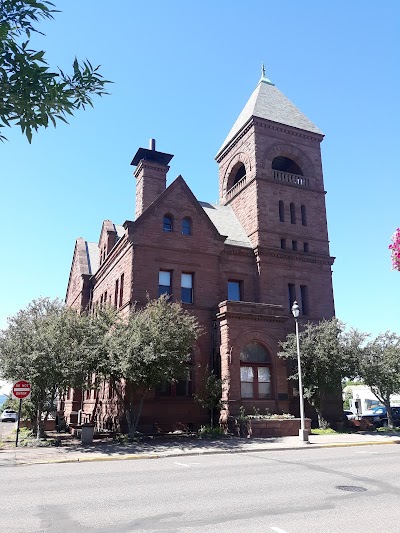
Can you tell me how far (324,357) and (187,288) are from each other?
358 inches

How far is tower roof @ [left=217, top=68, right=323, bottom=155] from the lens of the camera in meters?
35.4

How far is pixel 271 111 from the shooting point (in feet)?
118

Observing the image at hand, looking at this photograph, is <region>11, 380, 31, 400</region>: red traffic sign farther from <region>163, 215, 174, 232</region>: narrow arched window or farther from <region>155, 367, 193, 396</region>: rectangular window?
<region>163, 215, 174, 232</region>: narrow arched window

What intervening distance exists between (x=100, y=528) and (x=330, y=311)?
2700 centimetres

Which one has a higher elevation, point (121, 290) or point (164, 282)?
point (164, 282)

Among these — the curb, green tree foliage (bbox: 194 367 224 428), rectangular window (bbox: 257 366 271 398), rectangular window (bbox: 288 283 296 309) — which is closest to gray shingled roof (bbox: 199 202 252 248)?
rectangular window (bbox: 288 283 296 309)

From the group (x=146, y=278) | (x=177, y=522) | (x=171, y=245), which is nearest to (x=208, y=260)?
(x=171, y=245)

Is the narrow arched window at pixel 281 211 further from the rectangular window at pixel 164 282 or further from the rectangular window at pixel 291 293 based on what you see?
the rectangular window at pixel 164 282

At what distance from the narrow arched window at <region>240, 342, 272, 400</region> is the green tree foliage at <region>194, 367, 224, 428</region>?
5.39 feet

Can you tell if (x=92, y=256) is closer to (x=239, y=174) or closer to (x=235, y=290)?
(x=239, y=174)

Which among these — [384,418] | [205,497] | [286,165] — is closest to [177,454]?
[205,497]

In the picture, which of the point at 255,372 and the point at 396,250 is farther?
the point at 255,372

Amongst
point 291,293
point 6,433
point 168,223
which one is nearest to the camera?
point 168,223

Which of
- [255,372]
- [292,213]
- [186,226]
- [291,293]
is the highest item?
[292,213]
